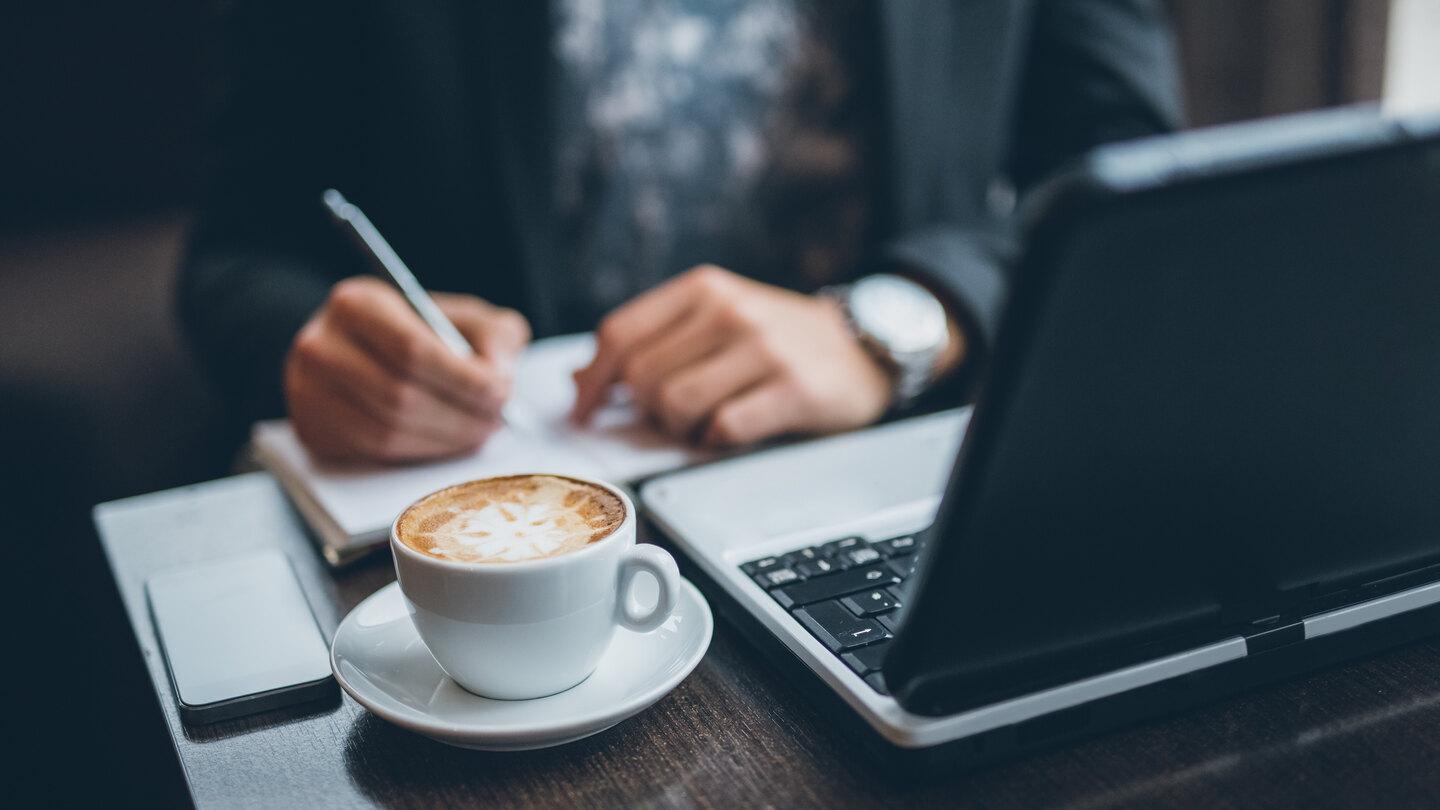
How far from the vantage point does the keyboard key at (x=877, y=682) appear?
36 centimetres

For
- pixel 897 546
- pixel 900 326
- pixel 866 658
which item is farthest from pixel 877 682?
pixel 900 326

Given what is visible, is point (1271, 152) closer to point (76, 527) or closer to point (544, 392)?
point (544, 392)

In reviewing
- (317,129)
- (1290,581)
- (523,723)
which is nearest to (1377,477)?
(1290,581)

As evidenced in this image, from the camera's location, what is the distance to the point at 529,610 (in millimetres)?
378

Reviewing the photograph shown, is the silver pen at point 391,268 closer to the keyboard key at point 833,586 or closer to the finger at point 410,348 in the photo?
the finger at point 410,348

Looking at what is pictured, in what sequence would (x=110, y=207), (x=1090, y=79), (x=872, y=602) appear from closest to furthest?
(x=872, y=602)
(x=1090, y=79)
(x=110, y=207)

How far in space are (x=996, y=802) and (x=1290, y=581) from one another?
0.46 feet

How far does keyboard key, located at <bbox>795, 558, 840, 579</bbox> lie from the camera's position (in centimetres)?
45

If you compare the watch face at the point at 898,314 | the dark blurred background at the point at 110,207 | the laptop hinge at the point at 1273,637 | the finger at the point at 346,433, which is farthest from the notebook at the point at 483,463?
the dark blurred background at the point at 110,207

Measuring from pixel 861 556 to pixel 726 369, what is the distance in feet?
0.96

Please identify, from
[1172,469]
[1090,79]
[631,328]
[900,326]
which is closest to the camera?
[1172,469]

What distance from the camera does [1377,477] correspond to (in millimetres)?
362

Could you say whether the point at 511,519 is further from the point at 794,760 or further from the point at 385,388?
the point at 385,388

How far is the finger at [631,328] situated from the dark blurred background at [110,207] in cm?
85
